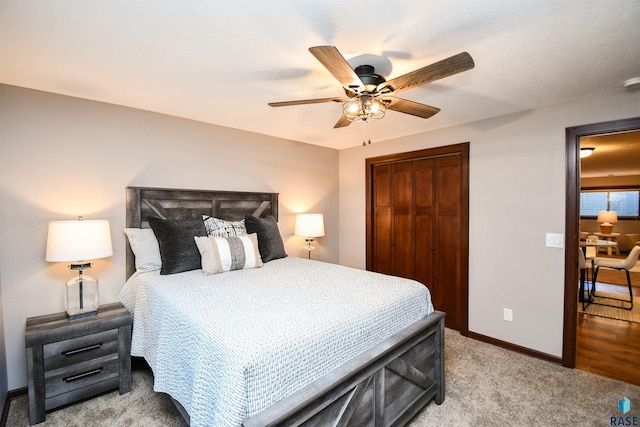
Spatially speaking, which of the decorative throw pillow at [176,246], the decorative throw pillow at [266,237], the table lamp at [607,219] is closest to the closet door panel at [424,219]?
the decorative throw pillow at [266,237]

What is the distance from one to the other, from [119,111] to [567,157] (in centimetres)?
406

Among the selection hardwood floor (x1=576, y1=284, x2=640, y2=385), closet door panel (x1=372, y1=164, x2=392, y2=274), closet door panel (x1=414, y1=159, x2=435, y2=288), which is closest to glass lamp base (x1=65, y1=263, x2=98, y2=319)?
closet door panel (x1=372, y1=164, x2=392, y2=274)

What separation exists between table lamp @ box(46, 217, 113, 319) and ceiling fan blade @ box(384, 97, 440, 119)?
92.1 inches

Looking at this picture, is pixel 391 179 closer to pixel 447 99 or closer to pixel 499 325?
pixel 447 99

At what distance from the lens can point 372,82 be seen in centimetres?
186

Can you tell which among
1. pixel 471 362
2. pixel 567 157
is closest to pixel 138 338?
pixel 471 362

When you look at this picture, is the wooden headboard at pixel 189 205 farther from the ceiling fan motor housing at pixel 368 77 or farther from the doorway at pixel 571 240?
the doorway at pixel 571 240

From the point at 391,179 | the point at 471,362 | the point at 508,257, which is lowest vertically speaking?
the point at 471,362

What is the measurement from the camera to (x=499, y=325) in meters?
3.03

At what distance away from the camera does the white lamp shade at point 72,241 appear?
205 centimetres

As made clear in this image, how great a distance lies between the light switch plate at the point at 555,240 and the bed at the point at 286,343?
1.46 metres

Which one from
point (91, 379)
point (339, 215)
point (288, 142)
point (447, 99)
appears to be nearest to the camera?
point (91, 379)

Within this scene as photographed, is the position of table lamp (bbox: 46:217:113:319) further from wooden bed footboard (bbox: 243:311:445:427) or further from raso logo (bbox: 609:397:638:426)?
raso logo (bbox: 609:397:638:426)

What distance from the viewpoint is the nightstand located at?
1.93 meters
